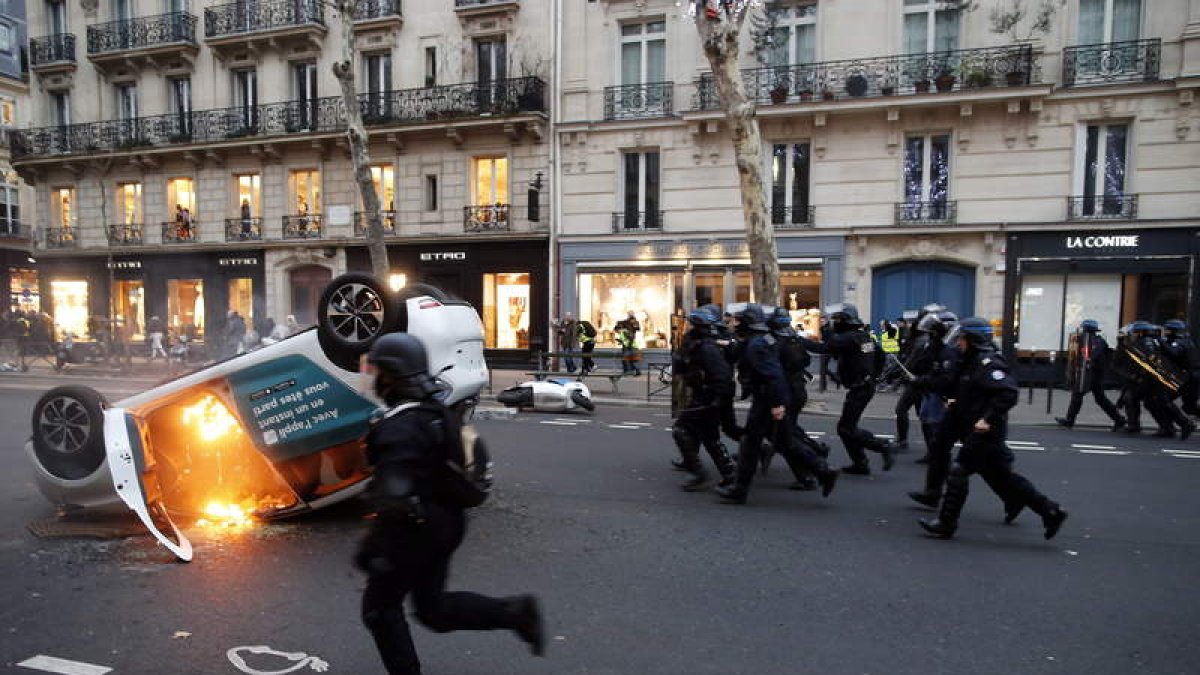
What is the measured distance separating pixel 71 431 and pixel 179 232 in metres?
21.3

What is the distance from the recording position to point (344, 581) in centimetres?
449

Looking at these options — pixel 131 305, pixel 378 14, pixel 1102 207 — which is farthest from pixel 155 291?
pixel 1102 207

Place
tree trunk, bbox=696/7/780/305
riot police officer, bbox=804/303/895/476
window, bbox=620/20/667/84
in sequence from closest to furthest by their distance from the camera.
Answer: riot police officer, bbox=804/303/895/476 < tree trunk, bbox=696/7/780/305 < window, bbox=620/20/667/84

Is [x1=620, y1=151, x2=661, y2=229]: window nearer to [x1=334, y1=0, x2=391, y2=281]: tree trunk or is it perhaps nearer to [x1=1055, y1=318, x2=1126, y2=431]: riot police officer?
[x1=334, y1=0, x2=391, y2=281]: tree trunk

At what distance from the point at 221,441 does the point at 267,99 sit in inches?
808

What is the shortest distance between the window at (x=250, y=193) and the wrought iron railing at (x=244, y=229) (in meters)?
0.27

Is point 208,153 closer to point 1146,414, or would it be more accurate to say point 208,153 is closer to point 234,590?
point 234,590

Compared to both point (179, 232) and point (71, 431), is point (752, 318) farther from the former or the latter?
point (179, 232)

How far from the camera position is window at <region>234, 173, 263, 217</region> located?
911 inches

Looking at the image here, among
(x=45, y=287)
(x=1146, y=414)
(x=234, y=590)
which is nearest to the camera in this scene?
(x=234, y=590)

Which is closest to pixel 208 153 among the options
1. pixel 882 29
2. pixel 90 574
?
pixel 882 29

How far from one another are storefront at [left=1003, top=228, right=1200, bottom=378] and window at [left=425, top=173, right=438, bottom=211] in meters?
15.1

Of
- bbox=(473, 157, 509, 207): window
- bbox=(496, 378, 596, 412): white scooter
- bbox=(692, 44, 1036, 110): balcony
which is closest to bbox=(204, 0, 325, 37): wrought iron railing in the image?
bbox=(473, 157, 509, 207): window

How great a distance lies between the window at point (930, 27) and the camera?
16734 millimetres
